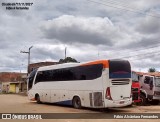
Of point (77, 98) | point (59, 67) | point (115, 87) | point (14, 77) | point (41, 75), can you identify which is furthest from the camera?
point (14, 77)

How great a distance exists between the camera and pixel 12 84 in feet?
280

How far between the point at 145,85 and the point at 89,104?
21.5 ft

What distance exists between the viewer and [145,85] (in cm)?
2566

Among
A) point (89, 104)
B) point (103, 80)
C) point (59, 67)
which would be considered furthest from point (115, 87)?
point (59, 67)

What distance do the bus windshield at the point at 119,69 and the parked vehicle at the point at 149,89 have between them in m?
5.64

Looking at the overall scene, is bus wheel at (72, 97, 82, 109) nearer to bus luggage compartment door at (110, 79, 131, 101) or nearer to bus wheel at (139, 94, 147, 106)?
bus luggage compartment door at (110, 79, 131, 101)

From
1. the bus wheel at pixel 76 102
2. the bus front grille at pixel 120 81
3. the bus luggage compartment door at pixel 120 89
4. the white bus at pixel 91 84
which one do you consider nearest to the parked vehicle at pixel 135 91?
the white bus at pixel 91 84

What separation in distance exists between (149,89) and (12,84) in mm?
64011

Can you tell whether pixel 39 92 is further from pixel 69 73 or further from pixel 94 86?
pixel 94 86

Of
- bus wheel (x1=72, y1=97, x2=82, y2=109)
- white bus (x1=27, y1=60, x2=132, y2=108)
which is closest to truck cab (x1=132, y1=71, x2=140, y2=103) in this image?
white bus (x1=27, y1=60, x2=132, y2=108)

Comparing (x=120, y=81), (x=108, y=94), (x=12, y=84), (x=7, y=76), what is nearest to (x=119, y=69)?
(x=120, y=81)

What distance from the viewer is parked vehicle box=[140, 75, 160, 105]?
2538 cm

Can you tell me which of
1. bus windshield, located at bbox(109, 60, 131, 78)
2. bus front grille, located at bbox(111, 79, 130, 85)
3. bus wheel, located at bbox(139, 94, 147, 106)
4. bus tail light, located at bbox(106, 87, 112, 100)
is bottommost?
bus wheel, located at bbox(139, 94, 147, 106)

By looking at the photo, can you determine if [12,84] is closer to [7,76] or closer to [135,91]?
[7,76]
